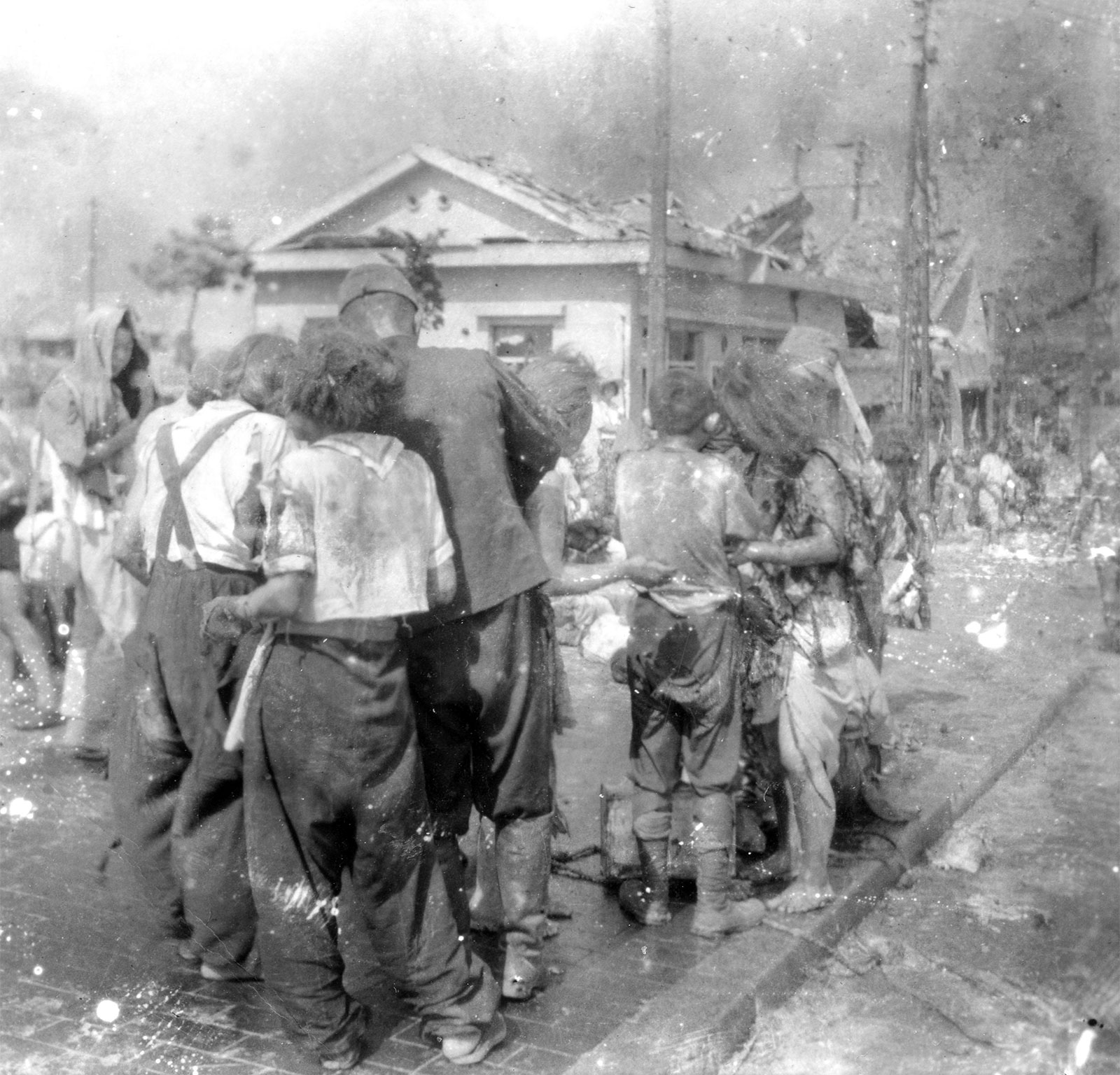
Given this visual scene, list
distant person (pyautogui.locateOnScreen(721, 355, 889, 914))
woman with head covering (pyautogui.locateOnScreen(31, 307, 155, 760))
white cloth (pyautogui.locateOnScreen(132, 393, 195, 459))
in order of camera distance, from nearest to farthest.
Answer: white cloth (pyautogui.locateOnScreen(132, 393, 195, 459)) → distant person (pyautogui.locateOnScreen(721, 355, 889, 914)) → woman with head covering (pyautogui.locateOnScreen(31, 307, 155, 760))

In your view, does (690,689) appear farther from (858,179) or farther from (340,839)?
(858,179)

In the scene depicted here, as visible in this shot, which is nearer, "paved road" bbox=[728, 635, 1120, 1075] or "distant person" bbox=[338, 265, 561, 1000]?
"distant person" bbox=[338, 265, 561, 1000]

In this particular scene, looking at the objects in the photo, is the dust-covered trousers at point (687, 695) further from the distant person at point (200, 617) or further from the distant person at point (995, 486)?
the distant person at point (995, 486)

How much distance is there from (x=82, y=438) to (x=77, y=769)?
1.48 metres

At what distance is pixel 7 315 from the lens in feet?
12.9

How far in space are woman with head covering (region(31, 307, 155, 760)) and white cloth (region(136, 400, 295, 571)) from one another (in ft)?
2.62

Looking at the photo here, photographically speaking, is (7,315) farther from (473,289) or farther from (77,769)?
(77,769)

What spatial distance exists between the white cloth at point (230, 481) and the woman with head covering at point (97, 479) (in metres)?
0.80

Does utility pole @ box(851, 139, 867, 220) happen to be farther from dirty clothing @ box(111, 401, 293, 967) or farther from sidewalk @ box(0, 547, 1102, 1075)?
sidewalk @ box(0, 547, 1102, 1075)

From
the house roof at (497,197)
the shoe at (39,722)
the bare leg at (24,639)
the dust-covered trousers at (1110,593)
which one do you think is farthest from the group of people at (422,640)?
the dust-covered trousers at (1110,593)

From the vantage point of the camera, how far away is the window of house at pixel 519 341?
3871 millimetres

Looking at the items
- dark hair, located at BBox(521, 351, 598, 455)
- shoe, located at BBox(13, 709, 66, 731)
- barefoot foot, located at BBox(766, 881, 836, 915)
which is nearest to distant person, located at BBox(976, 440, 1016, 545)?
barefoot foot, located at BBox(766, 881, 836, 915)

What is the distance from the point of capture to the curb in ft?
10.1

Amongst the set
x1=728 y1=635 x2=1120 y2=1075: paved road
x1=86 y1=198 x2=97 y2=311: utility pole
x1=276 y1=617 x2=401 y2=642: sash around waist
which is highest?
x1=86 y1=198 x2=97 y2=311: utility pole
